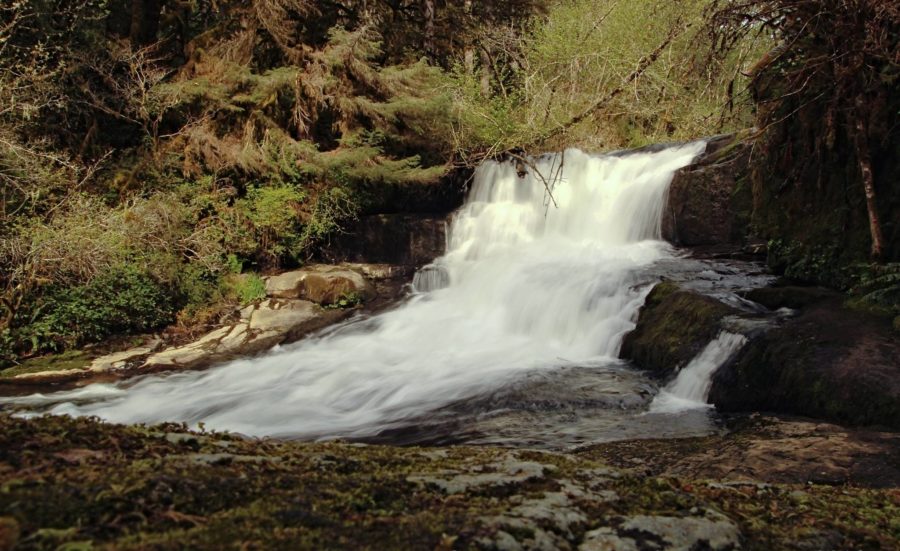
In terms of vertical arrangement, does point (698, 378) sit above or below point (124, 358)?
above

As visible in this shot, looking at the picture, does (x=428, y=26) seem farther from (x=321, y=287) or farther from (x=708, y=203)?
(x=708, y=203)

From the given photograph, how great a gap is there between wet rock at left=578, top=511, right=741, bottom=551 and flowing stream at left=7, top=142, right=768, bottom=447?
3284mm

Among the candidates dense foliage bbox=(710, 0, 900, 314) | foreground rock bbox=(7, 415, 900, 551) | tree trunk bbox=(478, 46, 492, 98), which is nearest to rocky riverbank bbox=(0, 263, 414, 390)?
tree trunk bbox=(478, 46, 492, 98)

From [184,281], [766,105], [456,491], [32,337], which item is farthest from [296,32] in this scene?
[456,491]

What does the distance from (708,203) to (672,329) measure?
520cm

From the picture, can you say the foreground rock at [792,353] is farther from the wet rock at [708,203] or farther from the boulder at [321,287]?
the boulder at [321,287]

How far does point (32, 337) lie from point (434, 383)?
24.3ft

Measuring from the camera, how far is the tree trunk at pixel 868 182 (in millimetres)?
6973

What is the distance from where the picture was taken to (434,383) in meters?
8.48

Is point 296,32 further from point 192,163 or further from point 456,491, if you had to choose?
point 456,491

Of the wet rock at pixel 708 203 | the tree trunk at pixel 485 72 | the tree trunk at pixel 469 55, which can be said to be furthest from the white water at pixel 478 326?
the tree trunk at pixel 469 55

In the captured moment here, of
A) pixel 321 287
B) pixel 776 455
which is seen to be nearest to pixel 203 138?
pixel 321 287

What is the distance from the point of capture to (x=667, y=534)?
2.15 meters

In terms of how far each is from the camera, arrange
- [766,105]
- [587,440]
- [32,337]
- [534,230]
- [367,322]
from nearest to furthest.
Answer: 1. [587,440]
2. [766,105]
3. [32,337]
4. [367,322]
5. [534,230]
